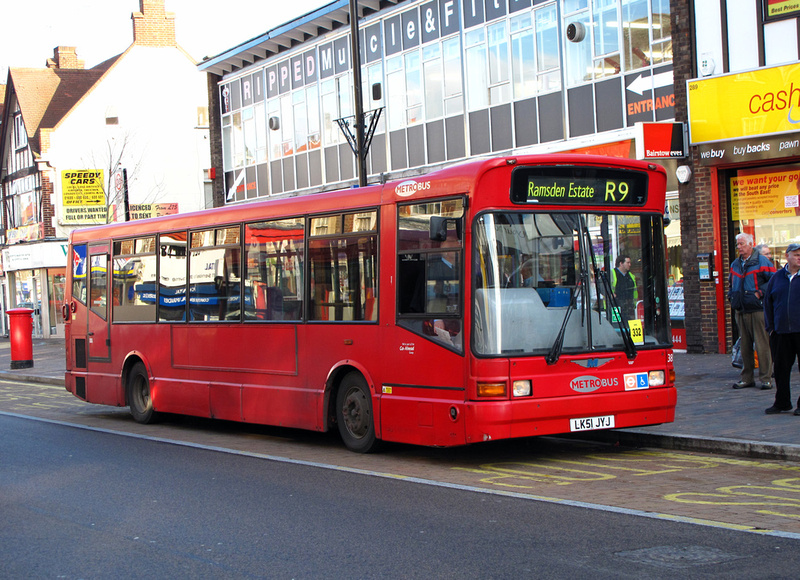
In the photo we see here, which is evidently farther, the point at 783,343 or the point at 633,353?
the point at 783,343

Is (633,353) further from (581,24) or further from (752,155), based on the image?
(581,24)

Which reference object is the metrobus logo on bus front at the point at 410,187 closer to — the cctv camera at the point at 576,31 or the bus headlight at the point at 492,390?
the bus headlight at the point at 492,390

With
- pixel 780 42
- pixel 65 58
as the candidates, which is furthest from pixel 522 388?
pixel 65 58

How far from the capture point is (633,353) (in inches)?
387

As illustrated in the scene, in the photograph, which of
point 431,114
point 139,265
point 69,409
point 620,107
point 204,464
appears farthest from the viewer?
point 431,114

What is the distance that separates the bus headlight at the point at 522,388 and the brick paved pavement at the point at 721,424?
187 cm

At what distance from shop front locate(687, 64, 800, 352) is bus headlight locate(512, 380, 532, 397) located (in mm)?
9939

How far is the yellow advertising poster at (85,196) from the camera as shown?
139 feet

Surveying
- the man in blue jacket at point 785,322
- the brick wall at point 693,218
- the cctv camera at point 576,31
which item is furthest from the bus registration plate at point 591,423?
the cctv camera at point 576,31

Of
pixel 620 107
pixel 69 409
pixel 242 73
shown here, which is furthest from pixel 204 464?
pixel 242 73

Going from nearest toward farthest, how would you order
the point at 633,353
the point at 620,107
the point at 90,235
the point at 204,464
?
1. the point at 633,353
2. the point at 204,464
3. the point at 90,235
4. the point at 620,107

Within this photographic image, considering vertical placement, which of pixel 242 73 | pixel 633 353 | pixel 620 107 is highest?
pixel 242 73

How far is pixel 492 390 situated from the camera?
9.12m

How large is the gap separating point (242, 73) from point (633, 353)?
88.1ft
